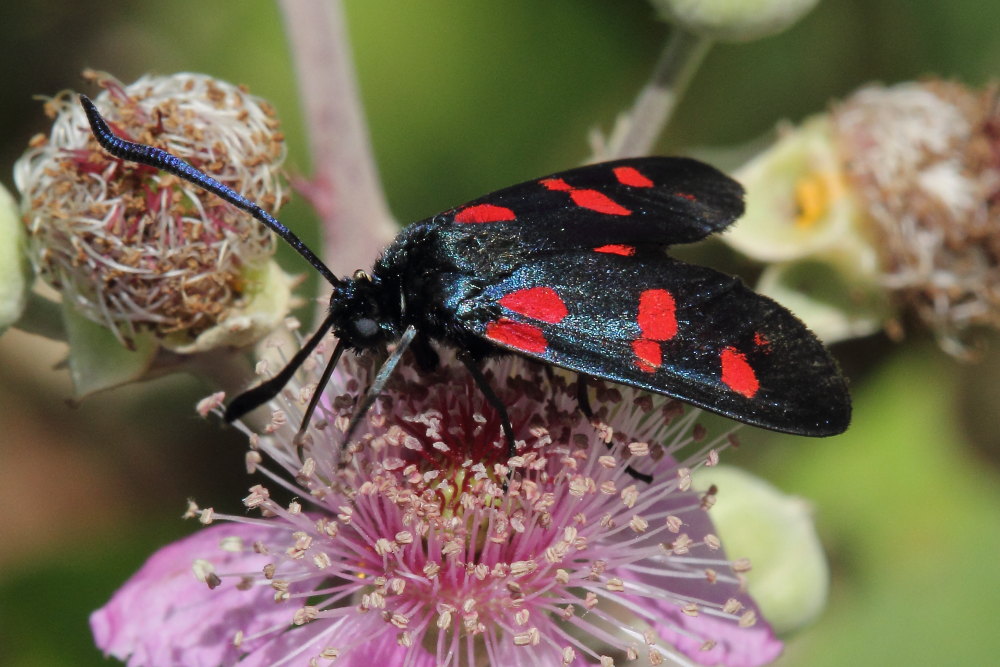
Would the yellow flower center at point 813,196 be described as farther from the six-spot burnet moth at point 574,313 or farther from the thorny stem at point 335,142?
the thorny stem at point 335,142

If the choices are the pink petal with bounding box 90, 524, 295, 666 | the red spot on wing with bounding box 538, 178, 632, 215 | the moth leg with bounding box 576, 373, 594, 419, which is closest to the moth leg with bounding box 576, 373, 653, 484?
the moth leg with bounding box 576, 373, 594, 419

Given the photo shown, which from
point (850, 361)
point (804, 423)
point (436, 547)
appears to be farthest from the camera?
point (850, 361)

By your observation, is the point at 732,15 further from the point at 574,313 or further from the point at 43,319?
the point at 43,319

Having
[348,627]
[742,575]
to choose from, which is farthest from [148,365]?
[742,575]

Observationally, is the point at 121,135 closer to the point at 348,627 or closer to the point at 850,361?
the point at 348,627

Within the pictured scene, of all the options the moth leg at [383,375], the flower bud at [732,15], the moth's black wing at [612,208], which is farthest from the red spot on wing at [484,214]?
the flower bud at [732,15]

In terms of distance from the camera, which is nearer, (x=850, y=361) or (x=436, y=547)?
(x=436, y=547)

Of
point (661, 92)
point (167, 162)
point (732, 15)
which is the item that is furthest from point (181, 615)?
point (732, 15)

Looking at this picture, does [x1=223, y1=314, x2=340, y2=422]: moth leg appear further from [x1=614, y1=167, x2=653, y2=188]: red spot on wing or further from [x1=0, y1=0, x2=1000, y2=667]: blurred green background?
[x1=0, y1=0, x2=1000, y2=667]: blurred green background
